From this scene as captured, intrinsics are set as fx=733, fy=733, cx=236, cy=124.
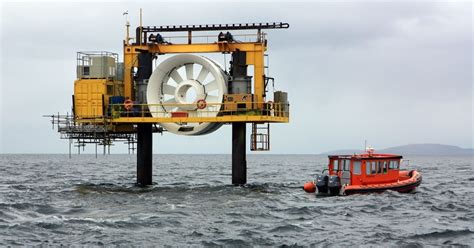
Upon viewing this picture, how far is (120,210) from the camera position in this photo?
114 ft

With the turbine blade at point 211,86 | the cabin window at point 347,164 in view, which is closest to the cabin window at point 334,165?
the cabin window at point 347,164

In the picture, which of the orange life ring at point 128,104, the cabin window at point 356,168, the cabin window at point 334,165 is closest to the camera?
the cabin window at point 356,168

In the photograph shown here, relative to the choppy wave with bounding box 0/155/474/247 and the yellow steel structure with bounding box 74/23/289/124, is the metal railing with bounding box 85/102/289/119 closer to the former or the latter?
the yellow steel structure with bounding box 74/23/289/124

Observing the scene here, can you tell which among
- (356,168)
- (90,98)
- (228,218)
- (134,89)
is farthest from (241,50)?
(228,218)

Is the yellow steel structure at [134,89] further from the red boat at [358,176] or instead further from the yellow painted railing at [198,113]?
the red boat at [358,176]

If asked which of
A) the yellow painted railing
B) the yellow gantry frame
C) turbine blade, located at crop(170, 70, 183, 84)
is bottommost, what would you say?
the yellow painted railing

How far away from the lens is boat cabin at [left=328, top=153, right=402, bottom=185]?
42375 mm

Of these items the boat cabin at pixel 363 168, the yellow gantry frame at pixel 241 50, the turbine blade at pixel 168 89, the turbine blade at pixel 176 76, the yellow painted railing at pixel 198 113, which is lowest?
the boat cabin at pixel 363 168

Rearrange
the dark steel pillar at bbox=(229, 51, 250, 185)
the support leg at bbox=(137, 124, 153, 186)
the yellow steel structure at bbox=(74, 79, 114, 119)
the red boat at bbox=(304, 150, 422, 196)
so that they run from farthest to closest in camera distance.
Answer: the support leg at bbox=(137, 124, 153, 186), the yellow steel structure at bbox=(74, 79, 114, 119), the dark steel pillar at bbox=(229, 51, 250, 185), the red boat at bbox=(304, 150, 422, 196)

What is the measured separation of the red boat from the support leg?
→ 422 inches

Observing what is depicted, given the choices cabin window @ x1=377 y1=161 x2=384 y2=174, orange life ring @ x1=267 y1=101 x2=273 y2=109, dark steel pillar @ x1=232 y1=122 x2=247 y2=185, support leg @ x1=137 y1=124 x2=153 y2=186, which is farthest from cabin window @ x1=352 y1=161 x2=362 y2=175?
support leg @ x1=137 y1=124 x2=153 y2=186

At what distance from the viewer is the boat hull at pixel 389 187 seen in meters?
41.9

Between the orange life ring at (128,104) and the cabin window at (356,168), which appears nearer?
the cabin window at (356,168)

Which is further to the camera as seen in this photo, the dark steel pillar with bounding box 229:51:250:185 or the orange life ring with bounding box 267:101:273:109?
the dark steel pillar with bounding box 229:51:250:185
